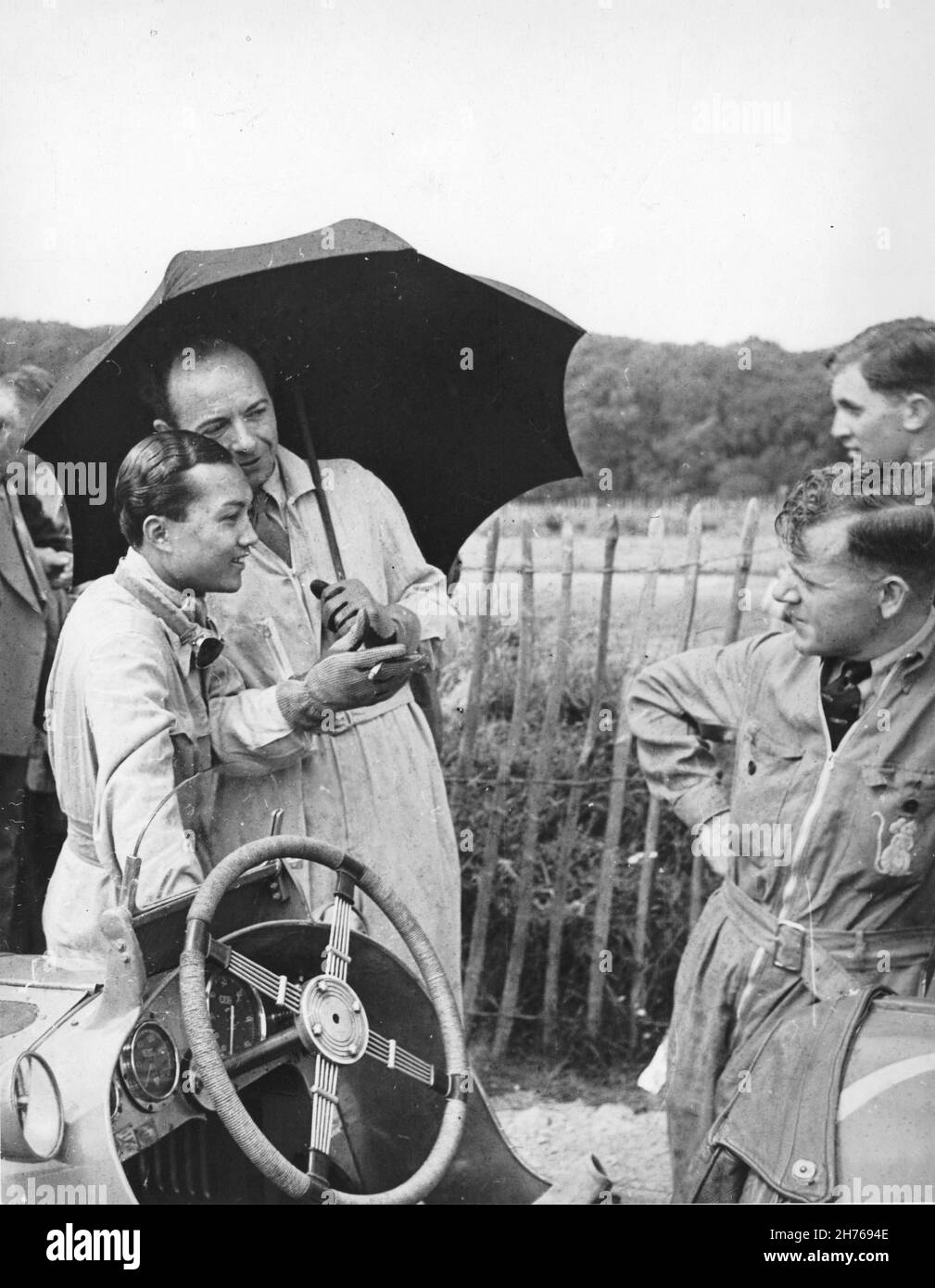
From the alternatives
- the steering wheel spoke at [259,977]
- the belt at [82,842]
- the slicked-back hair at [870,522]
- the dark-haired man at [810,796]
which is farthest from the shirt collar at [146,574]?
the slicked-back hair at [870,522]

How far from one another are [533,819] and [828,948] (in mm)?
984

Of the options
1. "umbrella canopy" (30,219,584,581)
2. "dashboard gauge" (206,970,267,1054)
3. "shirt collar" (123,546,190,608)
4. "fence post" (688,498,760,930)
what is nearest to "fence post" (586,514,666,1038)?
"fence post" (688,498,760,930)

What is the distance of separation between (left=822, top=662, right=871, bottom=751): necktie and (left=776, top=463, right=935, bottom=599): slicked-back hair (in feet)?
1.00

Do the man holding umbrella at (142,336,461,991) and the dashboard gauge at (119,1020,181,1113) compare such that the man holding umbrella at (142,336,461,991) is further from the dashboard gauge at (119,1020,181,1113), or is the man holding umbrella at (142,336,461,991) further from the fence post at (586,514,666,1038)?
the dashboard gauge at (119,1020,181,1113)

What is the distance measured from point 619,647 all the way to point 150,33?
248 cm

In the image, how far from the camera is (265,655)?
5.25 meters

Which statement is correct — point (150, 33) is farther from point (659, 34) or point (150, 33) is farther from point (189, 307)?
point (659, 34)

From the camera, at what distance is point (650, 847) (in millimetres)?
5320

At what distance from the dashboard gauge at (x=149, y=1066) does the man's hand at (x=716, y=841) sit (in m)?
1.70

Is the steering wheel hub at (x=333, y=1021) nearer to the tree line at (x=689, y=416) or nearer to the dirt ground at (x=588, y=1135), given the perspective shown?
the dirt ground at (x=588, y=1135)

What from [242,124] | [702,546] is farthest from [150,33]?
[702,546]

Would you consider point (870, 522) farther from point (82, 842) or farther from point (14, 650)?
point (14, 650)

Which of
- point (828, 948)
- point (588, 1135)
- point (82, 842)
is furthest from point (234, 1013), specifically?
point (828, 948)
